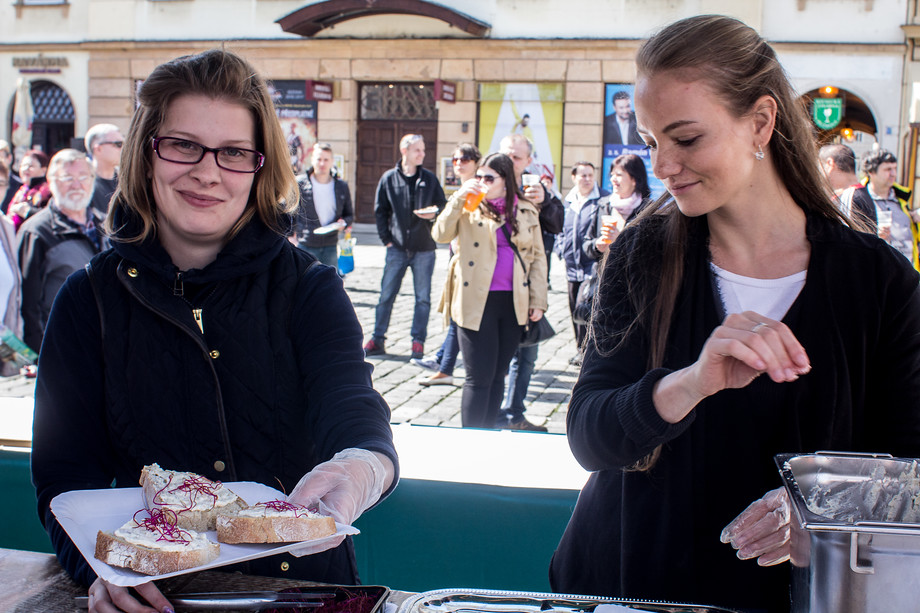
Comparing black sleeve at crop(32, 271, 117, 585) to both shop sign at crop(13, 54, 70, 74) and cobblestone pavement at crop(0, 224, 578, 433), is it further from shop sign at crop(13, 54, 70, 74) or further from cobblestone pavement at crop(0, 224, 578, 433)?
shop sign at crop(13, 54, 70, 74)

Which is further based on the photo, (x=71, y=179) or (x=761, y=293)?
(x=71, y=179)

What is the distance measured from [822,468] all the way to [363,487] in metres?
0.78

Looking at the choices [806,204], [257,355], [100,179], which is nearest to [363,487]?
[257,355]

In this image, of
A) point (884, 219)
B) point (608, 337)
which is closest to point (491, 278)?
point (884, 219)

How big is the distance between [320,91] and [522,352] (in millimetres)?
14055

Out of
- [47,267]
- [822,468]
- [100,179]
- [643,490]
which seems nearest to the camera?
[822,468]

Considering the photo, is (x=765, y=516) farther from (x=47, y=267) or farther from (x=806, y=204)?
(x=47, y=267)

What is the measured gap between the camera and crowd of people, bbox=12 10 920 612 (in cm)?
166

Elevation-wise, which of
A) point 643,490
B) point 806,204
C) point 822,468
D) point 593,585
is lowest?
point 593,585

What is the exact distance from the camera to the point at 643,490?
69.1 inches

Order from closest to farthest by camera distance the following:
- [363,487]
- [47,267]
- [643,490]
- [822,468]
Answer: [822,468] < [363,487] < [643,490] < [47,267]

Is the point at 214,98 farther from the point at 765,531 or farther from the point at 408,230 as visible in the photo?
the point at 408,230

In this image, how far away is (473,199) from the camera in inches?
225

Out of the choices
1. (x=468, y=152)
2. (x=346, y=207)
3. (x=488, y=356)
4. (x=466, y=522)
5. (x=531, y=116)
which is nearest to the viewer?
(x=466, y=522)
